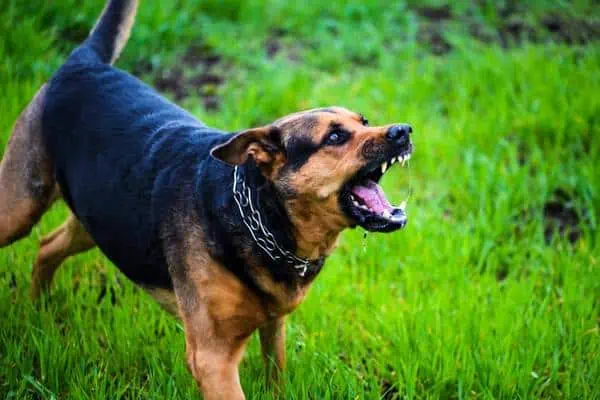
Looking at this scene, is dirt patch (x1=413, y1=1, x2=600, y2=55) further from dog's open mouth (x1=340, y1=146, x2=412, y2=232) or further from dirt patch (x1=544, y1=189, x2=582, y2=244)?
dog's open mouth (x1=340, y1=146, x2=412, y2=232)

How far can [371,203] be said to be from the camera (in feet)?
11.9

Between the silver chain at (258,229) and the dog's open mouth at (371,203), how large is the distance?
0.34 meters

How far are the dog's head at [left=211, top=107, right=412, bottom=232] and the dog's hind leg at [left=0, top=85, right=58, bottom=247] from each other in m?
1.34

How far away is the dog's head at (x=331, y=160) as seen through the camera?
11.7 feet

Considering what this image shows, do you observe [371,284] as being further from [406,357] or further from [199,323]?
[199,323]

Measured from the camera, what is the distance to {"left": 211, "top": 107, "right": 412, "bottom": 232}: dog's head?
3.56 meters

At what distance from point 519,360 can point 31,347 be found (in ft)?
8.39

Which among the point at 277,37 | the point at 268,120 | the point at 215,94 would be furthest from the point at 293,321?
the point at 277,37

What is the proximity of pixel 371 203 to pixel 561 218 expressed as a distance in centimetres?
289

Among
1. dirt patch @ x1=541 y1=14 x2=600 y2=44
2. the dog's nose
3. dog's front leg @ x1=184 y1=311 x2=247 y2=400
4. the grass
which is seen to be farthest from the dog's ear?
dirt patch @ x1=541 y1=14 x2=600 y2=44

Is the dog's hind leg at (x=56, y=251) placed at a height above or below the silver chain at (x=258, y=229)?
below

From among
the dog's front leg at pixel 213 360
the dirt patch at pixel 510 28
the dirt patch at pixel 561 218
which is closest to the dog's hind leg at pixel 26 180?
the dog's front leg at pixel 213 360

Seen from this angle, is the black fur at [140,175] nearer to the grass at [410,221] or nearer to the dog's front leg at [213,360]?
the dog's front leg at [213,360]

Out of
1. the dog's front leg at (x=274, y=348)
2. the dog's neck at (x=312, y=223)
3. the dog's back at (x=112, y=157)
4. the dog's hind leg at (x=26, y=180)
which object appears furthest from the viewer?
the dog's hind leg at (x=26, y=180)
